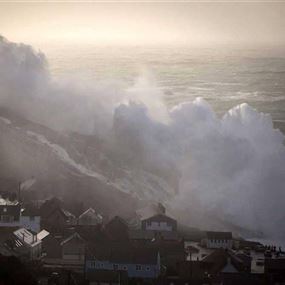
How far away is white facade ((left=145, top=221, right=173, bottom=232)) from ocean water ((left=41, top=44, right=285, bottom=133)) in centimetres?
2101

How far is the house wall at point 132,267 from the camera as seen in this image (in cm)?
2150

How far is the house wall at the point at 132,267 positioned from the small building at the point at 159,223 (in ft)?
16.0

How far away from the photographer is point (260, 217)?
30.1 metres

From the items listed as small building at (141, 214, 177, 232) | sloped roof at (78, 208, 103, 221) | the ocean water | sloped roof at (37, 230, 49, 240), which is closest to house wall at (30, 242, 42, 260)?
sloped roof at (37, 230, 49, 240)

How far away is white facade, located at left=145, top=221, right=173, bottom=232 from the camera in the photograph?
26.5 meters

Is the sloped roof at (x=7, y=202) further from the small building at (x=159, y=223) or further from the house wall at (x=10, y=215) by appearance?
the small building at (x=159, y=223)

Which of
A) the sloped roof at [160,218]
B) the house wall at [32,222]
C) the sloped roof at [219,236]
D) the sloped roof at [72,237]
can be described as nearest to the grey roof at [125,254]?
the sloped roof at [72,237]

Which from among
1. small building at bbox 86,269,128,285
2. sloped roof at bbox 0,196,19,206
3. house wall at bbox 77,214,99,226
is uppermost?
sloped roof at bbox 0,196,19,206

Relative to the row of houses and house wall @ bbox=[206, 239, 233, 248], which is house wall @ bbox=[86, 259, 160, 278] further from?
house wall @ bbox=[206, 239, 233, 248]

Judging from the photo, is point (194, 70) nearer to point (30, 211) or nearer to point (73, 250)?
point (30, 211)

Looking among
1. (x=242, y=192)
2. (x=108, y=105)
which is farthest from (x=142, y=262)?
(x=108, y=105)

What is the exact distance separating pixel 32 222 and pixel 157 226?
15.4 feet

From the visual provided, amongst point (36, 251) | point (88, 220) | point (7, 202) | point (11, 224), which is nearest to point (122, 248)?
point (36, 251)

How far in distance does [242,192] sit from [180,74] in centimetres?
3624
